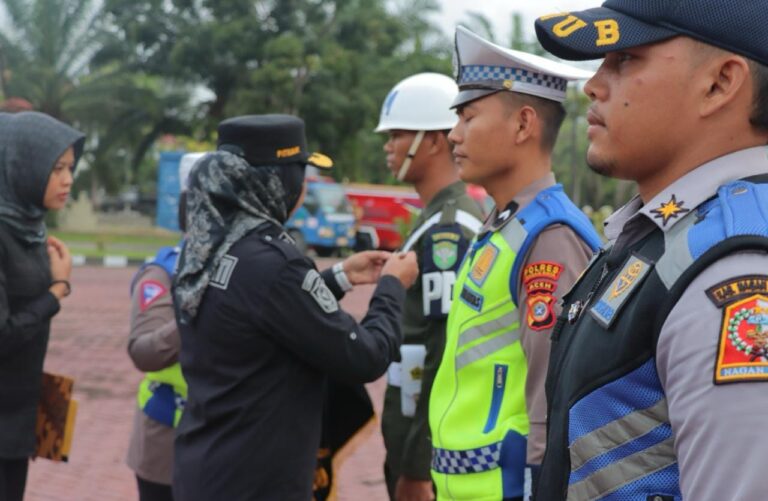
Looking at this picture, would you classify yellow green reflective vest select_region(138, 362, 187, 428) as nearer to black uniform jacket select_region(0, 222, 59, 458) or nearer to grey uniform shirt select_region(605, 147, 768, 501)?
black uniform jacket select_region(0, 222, 59, 458)

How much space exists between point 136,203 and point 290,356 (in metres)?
44.7

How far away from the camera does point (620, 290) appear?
154 cm

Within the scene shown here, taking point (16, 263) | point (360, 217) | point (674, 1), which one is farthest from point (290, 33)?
point (674, 1)

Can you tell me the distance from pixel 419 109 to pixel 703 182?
2617 millimetres

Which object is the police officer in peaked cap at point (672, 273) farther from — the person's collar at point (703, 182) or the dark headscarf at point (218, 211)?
the dark headscarf at point (218, 211)

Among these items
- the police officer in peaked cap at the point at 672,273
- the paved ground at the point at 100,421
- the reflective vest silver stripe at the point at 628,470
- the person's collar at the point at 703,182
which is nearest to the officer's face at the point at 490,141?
the police officer in peaked cap at the point at 672,273

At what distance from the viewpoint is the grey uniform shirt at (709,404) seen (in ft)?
4.25

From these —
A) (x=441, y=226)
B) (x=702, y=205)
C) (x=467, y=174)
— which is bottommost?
(x=441, y=226)

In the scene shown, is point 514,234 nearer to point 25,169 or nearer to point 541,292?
point 541,292

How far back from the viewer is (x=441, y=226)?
→ 12.4 ft

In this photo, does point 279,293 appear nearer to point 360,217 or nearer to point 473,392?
point 473,392

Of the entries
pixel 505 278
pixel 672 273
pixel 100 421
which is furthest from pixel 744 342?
pixel 100 421

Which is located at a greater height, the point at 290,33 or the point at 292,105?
the point at 290,33

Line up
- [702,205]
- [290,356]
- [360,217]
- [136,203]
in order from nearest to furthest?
[702,205], [290,356], [360,217], [136,203]
